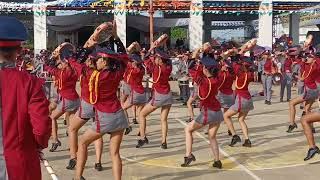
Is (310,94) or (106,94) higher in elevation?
(106,94)

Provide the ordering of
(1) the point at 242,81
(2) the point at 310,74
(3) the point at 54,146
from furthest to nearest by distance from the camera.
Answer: (2) the point at 310,74, (1) the point at 242,81, (3) the point at 54,146

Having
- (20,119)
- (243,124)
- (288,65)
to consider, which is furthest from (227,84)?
(288,65)

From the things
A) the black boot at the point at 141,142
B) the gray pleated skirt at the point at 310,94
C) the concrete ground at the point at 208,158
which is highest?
the gray pleated skirt at the point at 310,94

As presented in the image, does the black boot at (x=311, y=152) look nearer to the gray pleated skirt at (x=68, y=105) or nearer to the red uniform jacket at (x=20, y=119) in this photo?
the gray pleated skirt at (x=68, y=105)

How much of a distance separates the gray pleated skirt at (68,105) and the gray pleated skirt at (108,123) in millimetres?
2676

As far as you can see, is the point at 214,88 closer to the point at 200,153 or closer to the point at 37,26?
the point at 200,153

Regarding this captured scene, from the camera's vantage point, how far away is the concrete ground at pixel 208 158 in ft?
24.3

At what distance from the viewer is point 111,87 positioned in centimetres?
642

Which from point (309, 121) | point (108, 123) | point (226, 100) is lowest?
point (309, 121)

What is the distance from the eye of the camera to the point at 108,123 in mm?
6324

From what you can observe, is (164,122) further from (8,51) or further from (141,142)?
(8,51)

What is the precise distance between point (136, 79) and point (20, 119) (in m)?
7.60

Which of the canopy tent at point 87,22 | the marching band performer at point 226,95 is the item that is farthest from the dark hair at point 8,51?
the canopy tent at point 87,22

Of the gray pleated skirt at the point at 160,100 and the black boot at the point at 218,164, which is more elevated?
the gray pleated skirt at the point at 160,100
